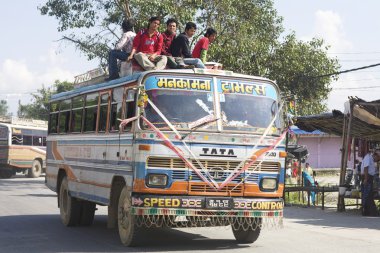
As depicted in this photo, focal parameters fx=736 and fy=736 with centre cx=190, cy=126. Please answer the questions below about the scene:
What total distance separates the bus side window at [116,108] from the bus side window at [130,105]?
32 centimetres

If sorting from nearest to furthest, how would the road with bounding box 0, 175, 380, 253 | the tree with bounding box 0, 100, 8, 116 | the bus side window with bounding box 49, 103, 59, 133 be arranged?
1. the road with bounding box 0, 175, 380, 253
2. the bus side window with bounding box 49, 103, 59, 133
3. the tree with bounding box 0, 100, 8, 116

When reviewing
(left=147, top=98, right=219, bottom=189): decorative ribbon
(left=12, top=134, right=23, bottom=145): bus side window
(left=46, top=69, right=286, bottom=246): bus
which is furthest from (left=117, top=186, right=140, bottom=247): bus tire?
(left=12, top=134, right=23, bottom=145): bus side window

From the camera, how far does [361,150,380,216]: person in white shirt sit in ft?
59.5

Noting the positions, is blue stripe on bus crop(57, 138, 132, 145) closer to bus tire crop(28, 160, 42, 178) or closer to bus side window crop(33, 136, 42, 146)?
bus tire crop(28, 160, 42, 178)

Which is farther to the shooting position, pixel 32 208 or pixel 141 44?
pixel 32 208

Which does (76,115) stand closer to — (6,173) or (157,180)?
(157,180)

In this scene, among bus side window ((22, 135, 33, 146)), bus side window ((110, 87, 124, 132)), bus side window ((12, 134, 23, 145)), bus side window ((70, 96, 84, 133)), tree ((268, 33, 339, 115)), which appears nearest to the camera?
bus side window ((110, 87, 124, 132))

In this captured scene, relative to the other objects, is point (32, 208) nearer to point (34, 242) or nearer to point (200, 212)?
point (34, 242)

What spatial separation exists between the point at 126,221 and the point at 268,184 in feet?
7.22

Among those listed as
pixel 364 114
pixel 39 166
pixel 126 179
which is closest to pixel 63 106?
pixel 126 179

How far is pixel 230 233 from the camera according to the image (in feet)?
44.9

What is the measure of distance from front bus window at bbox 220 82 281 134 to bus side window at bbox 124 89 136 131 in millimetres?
1310

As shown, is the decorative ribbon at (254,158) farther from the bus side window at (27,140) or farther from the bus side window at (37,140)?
the bus side window at (37,140)

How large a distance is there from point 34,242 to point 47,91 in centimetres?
7907
